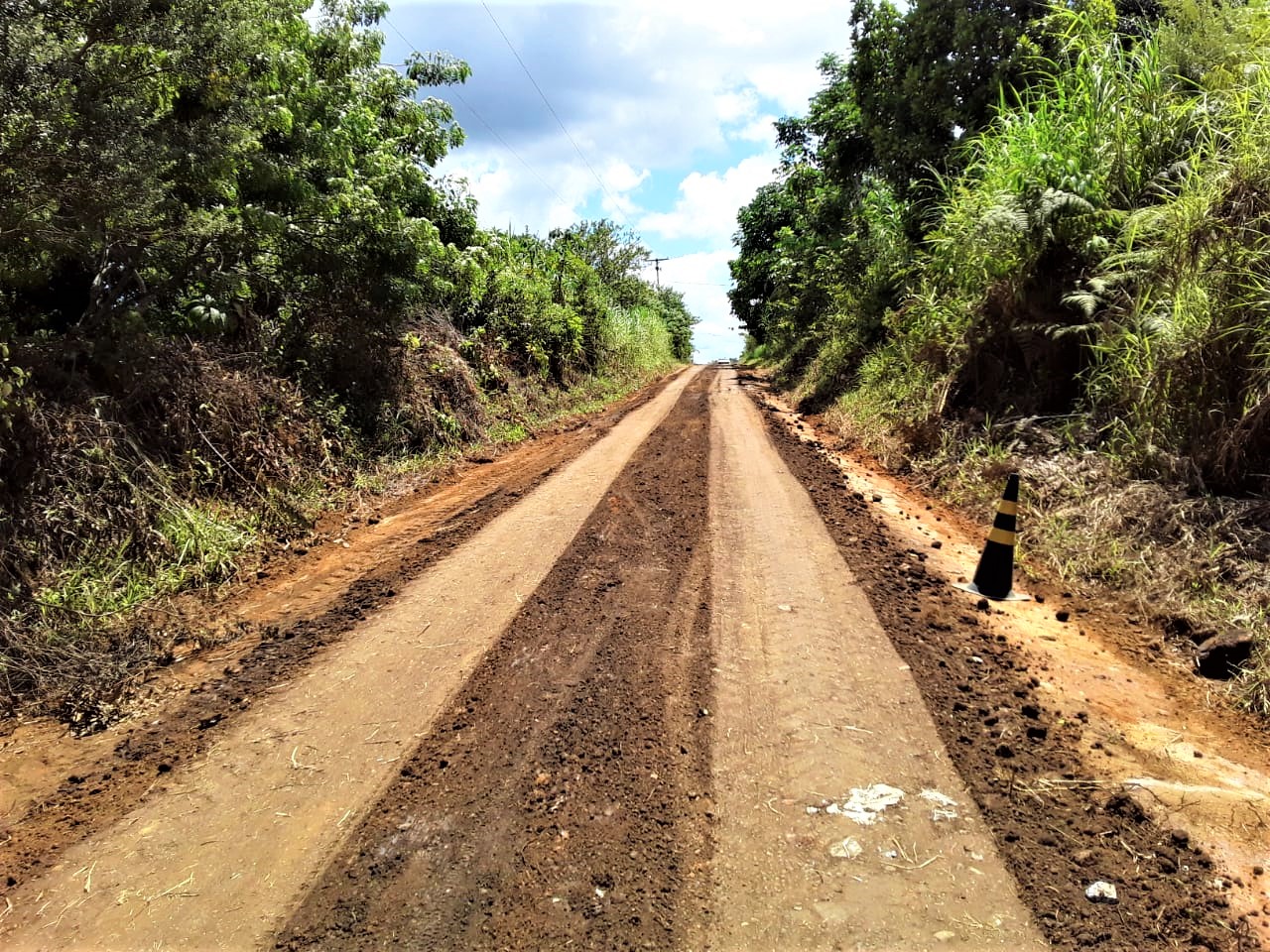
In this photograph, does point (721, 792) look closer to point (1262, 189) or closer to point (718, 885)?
point (718, 885)

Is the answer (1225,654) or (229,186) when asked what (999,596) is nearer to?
(1225,654)

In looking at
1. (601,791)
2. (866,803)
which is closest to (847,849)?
(866,803)

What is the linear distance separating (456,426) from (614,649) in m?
7.07

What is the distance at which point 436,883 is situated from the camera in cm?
216

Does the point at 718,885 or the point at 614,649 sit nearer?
the point at 718,885

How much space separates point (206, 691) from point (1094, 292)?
738 centimetres

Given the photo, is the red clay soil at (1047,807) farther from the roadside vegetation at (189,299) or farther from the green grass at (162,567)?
the green grass at (162,567)

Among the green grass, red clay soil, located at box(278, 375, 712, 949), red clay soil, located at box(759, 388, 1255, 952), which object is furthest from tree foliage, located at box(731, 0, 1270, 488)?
Result: the green grass

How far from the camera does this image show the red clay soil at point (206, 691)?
2.57 meters

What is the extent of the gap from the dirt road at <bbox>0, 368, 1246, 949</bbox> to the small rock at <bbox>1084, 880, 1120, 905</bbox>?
0.10ft

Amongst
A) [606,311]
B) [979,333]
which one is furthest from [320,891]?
[606,311]

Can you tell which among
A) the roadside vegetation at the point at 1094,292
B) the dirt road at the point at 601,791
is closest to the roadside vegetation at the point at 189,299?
the dirt road at the point at 601,791

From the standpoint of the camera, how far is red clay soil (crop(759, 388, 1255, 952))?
6.45 ft

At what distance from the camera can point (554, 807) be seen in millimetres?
2479
